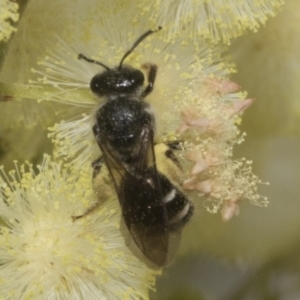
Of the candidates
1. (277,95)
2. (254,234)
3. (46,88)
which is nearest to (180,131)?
(46,88)

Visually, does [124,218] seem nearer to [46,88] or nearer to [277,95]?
[46,88]

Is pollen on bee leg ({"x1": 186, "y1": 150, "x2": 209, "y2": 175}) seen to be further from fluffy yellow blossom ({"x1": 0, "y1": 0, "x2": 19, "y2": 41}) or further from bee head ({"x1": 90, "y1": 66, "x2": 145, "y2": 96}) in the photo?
fluffy yellow blossom ({"x1": 0, "y1": 0, "x2": 19, "y2": 41})

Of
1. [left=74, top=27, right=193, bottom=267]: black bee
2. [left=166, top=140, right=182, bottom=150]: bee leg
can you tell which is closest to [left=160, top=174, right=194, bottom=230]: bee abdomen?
[left=74, top=27, right=193, bottom=267]: black bee

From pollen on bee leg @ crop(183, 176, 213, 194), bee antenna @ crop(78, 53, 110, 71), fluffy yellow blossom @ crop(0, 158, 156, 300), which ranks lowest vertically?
fluffy yellow blossom @ crop(0, 158, 156, 300)

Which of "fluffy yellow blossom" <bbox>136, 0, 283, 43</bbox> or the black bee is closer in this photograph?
the black bee

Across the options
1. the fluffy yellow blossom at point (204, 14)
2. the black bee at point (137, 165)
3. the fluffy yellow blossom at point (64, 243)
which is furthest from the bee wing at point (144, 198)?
the fluffy yellow blossom at point (204, 14)

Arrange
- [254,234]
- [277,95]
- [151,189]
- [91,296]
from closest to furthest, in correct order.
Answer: [151,189] < [91,296] < [277,95] < [254,234]

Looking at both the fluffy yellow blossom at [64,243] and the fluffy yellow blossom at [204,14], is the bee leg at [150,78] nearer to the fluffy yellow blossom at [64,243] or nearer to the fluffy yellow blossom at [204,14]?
the fluffy yellow blossom at [204,14]
